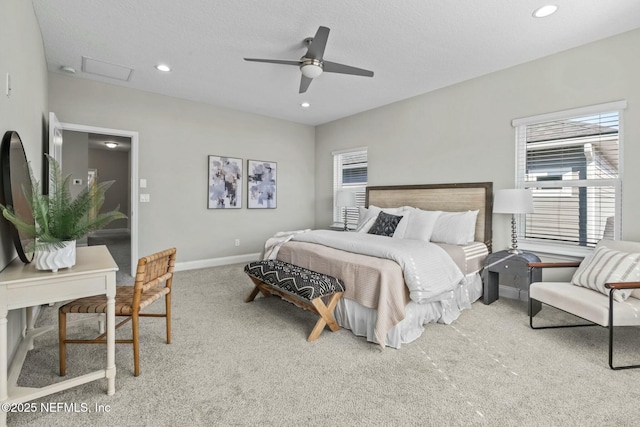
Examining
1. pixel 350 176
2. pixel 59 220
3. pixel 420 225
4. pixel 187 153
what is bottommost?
pixel 420 225

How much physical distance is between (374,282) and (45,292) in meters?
2.09

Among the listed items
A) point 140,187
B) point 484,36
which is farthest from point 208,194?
point 484,36

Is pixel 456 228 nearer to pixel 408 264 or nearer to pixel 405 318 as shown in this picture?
pixel 408 264

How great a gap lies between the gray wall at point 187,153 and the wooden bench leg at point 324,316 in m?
3.25

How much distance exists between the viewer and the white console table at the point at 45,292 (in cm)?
149

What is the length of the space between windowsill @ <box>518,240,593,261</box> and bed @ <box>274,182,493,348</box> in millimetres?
409

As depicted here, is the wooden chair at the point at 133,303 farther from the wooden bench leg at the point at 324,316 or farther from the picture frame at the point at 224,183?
the picture frame at the point at 224,183

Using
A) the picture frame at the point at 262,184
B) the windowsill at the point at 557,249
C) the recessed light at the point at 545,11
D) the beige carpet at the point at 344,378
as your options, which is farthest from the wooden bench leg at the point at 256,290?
the recessed light at the point at 545,11

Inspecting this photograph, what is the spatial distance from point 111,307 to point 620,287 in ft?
11.0

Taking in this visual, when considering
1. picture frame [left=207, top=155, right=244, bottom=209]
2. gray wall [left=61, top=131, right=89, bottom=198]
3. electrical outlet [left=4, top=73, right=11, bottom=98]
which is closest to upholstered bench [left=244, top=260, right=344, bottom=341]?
electrical outlet [left=4, top=73, right=11, bottom=98]

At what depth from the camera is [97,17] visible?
2730 mm

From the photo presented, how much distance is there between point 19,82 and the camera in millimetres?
2191

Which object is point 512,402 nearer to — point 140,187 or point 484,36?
point 484,36

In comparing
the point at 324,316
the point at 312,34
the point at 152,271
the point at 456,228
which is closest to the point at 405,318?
the point at 324,316
